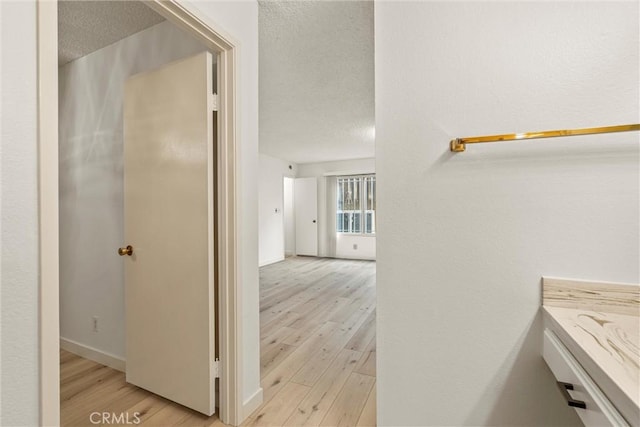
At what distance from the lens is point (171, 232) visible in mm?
1533

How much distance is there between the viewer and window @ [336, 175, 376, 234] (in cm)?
647

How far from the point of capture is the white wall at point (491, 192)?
Answer: 2.97 feet

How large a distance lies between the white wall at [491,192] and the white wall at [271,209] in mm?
4650

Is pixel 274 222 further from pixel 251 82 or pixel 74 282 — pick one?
pixel 251 82

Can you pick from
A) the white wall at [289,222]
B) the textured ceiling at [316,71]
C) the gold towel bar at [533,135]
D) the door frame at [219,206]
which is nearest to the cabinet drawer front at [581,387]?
the gold towel bar at [533,135]

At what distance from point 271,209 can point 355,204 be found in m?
2.03

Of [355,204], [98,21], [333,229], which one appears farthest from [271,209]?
[98,21]

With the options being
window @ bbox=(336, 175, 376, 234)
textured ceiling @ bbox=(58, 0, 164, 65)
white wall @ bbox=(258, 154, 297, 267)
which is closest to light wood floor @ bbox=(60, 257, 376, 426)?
textured ceiling @ bbox=(58, 0, 164, 65)

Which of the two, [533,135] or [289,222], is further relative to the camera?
[289,222]

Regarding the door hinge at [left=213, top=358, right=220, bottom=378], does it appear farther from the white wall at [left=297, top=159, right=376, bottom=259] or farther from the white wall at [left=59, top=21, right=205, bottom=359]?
the white wall at [left=297, top=159, right=376, bottom=259]

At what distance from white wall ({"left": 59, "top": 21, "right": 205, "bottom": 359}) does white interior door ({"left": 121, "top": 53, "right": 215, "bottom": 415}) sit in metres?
0.30

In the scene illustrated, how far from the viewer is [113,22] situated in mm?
Answer: 1762

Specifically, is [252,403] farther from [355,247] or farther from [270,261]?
[355,247]

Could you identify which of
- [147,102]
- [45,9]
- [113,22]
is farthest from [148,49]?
[45,9]
